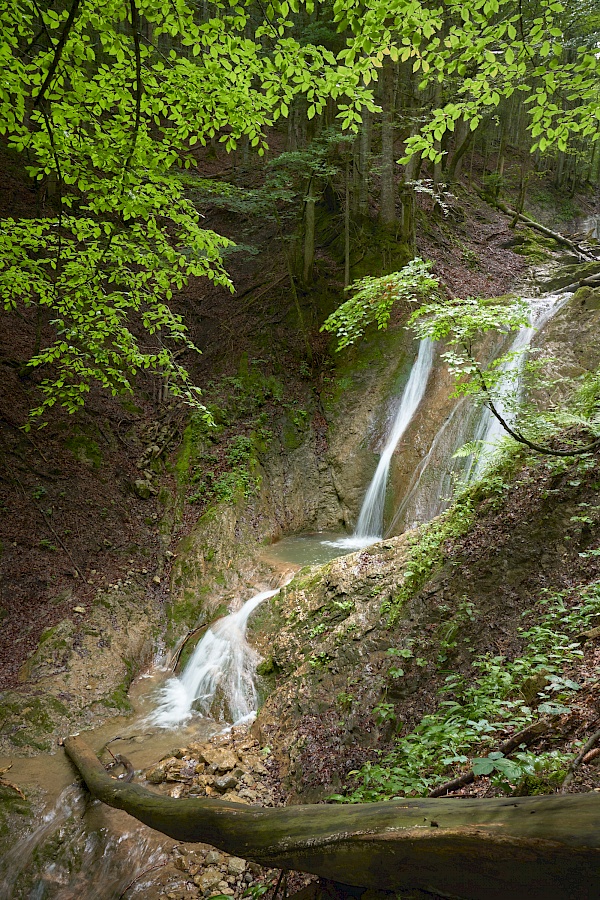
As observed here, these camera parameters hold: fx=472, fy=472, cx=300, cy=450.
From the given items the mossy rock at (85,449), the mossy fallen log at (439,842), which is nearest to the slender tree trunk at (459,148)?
the mossy rock at (85,449)

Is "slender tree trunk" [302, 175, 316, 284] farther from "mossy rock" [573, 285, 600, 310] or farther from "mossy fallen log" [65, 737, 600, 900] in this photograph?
"mossy fallen log" [65, 737, 600, 900]

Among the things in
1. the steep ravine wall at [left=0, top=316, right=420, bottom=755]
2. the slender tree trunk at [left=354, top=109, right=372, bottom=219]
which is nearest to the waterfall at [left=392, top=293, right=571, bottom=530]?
the steep ravine wall at [left=0, top=316, right=420, bottom=755]

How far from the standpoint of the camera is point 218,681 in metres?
6.72

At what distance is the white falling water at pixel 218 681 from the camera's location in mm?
6391

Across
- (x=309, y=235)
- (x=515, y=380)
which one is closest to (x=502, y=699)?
(x=515, y=380)

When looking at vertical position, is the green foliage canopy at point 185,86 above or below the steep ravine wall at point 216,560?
above

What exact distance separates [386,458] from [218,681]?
17.6ft

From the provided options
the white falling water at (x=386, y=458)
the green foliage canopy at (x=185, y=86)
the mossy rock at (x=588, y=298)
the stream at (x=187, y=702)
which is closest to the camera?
the green foliage canopy at (x=185, y=86)

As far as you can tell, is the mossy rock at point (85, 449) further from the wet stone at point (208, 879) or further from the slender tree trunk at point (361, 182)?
the slender tree trunk at point (361, 182)

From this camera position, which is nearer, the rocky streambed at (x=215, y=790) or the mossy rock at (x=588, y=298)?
the rocky streambed at (x=215, y=790)

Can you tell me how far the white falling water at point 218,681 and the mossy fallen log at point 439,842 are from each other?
365 centimetres

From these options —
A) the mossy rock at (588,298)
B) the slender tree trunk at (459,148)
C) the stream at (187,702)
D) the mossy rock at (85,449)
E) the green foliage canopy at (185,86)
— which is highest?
the slender tree trunk at (459,148)

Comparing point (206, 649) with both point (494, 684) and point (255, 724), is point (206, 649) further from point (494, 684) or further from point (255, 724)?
point (494, 684)

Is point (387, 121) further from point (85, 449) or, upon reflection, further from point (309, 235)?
point (85, 449)
